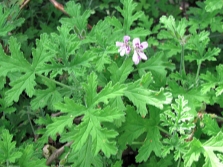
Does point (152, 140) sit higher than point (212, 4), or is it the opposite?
point (212, 4)

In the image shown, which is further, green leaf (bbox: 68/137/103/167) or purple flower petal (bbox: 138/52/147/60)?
purple flower petal (bbox: 138/52/147/60)

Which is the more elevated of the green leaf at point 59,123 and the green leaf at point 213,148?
the green leaf at point 59,123

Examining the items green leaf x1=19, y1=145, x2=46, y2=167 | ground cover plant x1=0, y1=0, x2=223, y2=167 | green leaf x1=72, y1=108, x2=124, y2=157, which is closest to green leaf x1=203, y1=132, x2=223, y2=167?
ground cover plant x1=0, y1=0, x2=223, y2=167

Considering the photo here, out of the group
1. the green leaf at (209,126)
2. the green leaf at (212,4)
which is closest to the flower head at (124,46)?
the green leaf at (209,126)

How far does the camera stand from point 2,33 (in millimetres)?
2367

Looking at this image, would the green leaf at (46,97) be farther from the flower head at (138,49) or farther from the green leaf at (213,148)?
the green leaf at (213,148)

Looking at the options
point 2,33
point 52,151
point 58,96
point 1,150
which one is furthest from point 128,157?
point 2,33

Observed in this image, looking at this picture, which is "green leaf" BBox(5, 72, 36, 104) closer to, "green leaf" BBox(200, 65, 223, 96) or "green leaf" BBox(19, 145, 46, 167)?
"green leaf" BBox(19, 145, 46, 167)

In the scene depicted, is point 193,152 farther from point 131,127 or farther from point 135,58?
point 135,58

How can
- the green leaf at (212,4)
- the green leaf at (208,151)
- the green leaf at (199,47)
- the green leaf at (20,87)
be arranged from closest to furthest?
1. the green leaf at (208,151)
2. the green leaf at (20,87)
3. the green leaf at (199,47)
4. the green leaf at (212,4)

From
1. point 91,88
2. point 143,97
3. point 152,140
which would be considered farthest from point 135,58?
point 152,140

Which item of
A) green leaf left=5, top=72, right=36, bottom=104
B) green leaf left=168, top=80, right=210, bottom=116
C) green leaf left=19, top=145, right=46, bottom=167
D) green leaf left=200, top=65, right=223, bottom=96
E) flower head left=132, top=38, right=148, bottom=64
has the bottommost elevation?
green leaf left=19, top=145, right=46, bottom=167

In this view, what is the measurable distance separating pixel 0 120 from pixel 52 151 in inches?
17.2

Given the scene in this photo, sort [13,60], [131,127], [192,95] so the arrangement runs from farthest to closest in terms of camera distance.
Answer: [192,95] → [131,127] → [13,60]
